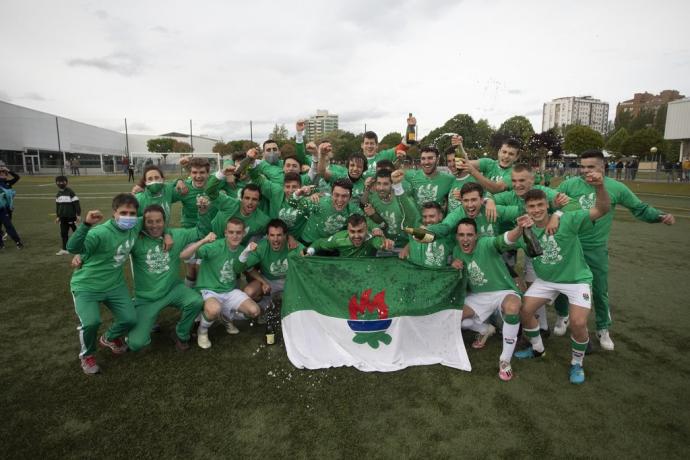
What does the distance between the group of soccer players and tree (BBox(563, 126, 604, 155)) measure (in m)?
54.7

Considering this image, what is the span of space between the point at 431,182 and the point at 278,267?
2633mm

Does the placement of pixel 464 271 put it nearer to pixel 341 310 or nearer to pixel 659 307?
pixel 341 310

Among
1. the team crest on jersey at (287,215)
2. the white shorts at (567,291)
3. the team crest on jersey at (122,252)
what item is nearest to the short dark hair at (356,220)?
the team crest on jersey at (287,215)

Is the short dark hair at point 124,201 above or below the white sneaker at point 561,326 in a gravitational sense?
above

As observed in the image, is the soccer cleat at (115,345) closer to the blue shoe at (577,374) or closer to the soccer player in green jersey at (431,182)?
the soccer player in green jersey at (431,182)

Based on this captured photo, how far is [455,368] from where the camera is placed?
4.09 m

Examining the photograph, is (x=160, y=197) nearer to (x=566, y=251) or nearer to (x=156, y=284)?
(x=156, y=284)

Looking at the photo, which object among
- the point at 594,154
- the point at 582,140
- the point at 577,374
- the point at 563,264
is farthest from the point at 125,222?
the point at 582,140

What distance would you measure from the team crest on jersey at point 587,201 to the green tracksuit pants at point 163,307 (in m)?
4.81

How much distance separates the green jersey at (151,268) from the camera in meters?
4.56

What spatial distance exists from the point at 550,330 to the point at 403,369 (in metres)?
2.37

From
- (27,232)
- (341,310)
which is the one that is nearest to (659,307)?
(341,310)

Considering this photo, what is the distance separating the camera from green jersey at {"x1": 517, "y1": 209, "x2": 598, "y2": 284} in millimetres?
4137

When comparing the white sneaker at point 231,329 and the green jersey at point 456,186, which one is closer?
the white sneaker at point 231,329
